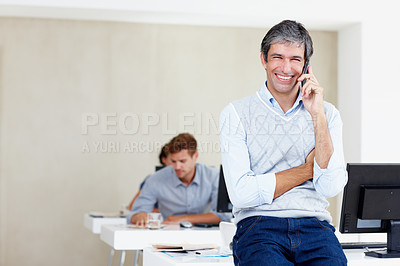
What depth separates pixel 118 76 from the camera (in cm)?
614

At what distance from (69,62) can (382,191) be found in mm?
4121

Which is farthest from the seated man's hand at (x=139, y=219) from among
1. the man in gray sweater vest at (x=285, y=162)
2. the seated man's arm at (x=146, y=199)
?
the man in gray sweater vest at (x=285, y=162)

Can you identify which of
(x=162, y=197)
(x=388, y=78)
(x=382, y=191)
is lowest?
(x=162, y=197)

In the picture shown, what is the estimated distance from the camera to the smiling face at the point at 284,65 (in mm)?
2057

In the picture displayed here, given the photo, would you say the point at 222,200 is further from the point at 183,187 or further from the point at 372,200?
the point at 372,200

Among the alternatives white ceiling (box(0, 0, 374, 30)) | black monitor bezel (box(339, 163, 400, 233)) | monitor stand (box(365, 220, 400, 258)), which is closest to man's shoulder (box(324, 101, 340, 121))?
black monitor bezel (box(339, 163, 400, 233))

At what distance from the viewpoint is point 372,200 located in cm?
262

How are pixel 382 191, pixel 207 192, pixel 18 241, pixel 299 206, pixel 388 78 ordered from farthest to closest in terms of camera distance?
pixel 18 241 → pixel 388 78 → pixel 207 192 → pixel 382 191 → pixel 299 206

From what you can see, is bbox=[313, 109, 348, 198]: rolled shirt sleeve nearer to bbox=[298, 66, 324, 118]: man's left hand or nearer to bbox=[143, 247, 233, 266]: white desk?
bbox=[298, 66, 324, 118]: man's left hand

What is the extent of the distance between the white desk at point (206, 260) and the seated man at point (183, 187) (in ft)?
6.09

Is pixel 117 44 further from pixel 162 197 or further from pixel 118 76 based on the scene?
pixel 162 197

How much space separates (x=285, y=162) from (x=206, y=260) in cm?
52

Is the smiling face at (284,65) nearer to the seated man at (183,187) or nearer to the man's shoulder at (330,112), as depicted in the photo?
the man's shoulder at (330,112)

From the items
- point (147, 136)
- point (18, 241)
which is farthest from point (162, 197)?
point (18, 241)
